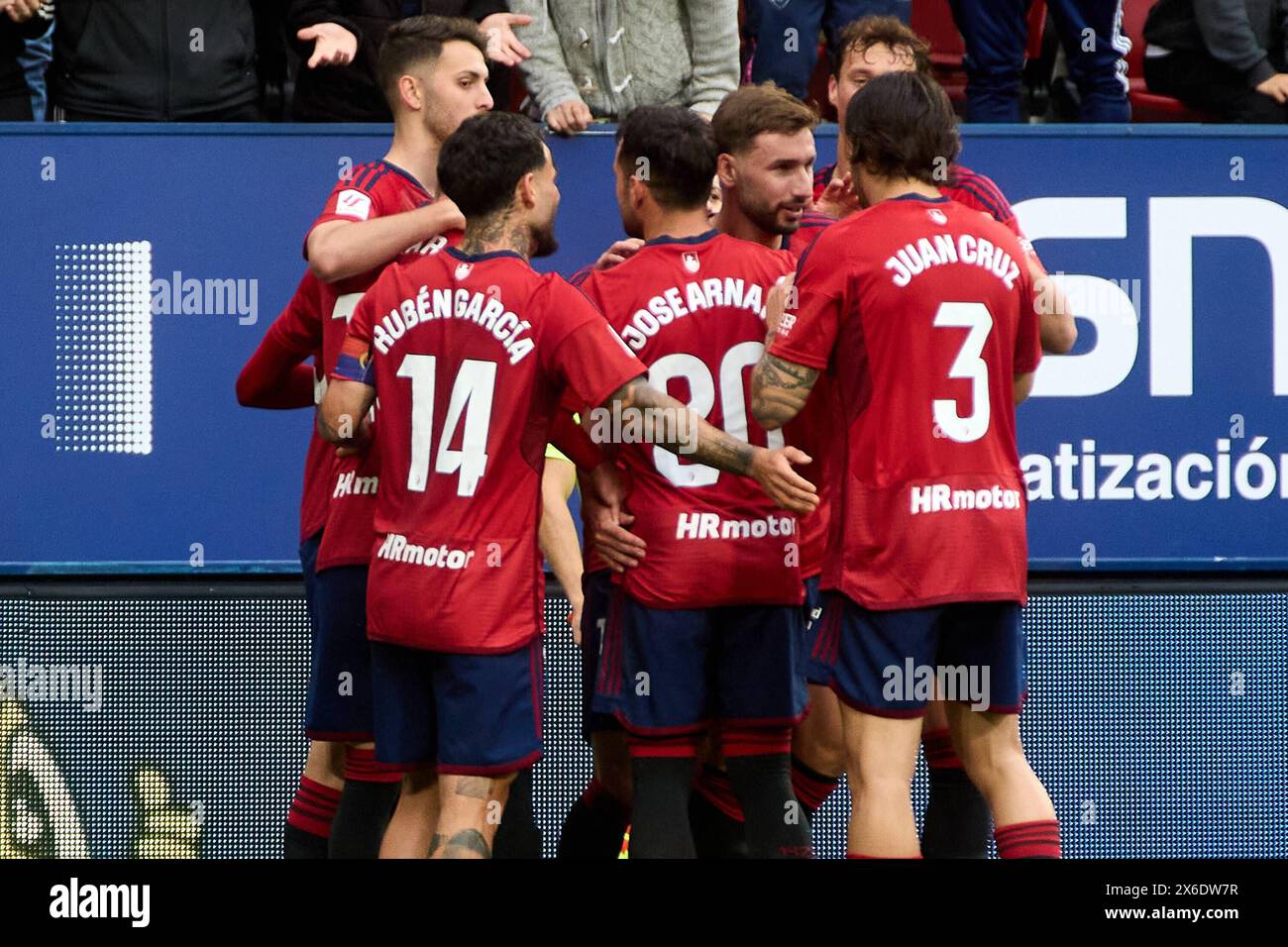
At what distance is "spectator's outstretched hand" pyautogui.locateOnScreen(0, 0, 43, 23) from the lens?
6.93 metres

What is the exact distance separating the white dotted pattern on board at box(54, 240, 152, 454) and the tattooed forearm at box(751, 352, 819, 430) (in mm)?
2654

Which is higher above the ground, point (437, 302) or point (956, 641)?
point (437, 302)

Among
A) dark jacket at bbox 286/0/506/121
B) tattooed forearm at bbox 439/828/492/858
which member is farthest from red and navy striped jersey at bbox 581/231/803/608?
dark jacket at bbox 286/0/506/121

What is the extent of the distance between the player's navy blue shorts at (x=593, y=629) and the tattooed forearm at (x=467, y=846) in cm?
63

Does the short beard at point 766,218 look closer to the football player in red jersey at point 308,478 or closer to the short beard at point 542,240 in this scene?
the short beard at point 542,240

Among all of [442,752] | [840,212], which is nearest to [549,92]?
[840,212]

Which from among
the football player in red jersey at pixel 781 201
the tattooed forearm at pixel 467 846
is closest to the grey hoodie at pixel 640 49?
the football player in red jersey at pixel 781 201

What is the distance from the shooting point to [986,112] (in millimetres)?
7574

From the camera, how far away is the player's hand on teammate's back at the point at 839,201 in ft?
19.7
